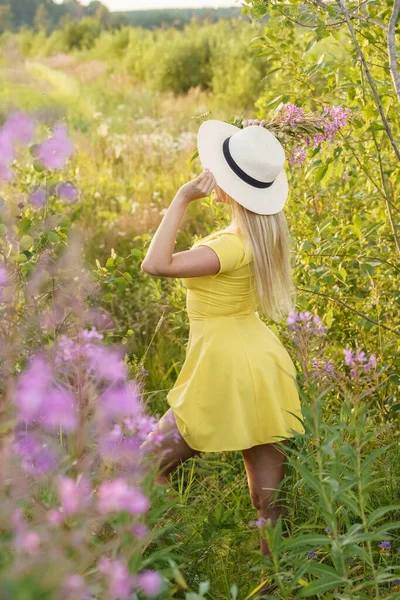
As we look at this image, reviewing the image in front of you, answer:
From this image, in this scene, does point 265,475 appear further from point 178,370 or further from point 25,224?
point 178,370

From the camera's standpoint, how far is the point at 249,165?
260 cm

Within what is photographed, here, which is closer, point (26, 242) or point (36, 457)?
point (36, 457)

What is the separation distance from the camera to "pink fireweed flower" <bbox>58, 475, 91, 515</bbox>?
132 cm

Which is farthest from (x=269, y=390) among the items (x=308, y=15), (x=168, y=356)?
(x=168, y=356)

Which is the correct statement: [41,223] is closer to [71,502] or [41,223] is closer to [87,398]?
[87,398]

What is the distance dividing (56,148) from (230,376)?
973 mm

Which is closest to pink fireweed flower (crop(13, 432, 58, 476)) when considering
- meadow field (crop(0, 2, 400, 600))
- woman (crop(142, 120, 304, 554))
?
meadow field (crop(0, 2, 400, 600))

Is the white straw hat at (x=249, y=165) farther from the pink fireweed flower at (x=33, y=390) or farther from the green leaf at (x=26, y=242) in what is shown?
the pink fireweed flower at (x=33, y=390)

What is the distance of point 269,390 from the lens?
8.39 ft

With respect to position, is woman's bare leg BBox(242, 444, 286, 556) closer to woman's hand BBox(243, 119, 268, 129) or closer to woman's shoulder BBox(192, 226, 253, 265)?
woman's shoulder BBox(192, 226, 253, 265)

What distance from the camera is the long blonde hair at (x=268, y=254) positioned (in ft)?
8.50

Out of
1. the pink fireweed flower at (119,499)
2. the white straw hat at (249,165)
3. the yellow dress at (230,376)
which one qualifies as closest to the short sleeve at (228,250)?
the yellow dress at (230,376)

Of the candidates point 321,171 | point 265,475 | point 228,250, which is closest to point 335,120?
point 321,171

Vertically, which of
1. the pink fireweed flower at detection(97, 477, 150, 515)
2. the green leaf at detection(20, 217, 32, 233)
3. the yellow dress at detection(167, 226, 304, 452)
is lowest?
the yellow dress at detection(167, 226, 304, 452)
